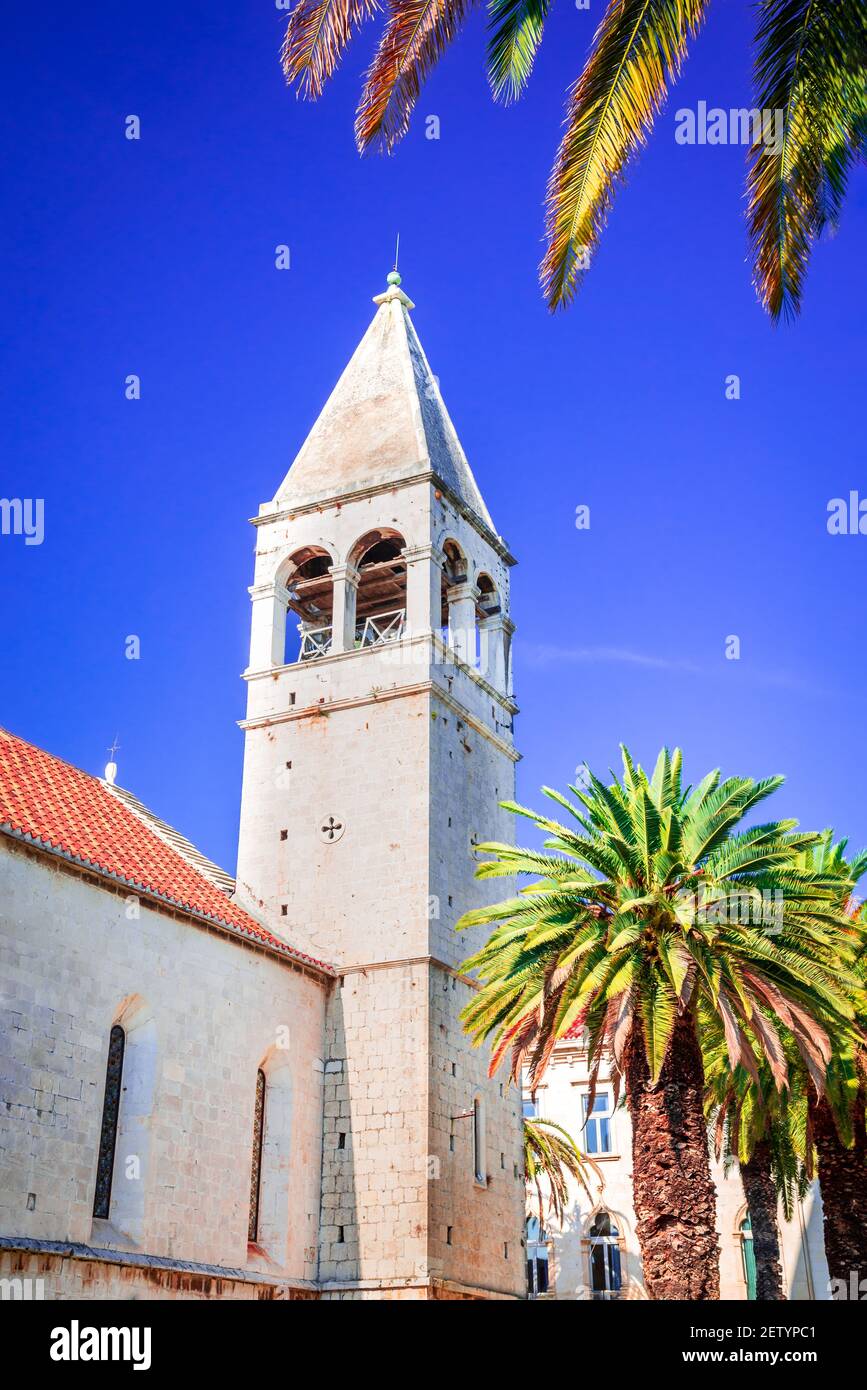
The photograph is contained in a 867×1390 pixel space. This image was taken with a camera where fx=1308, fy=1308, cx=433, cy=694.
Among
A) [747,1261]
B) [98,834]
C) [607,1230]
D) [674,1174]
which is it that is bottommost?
[747,1261]

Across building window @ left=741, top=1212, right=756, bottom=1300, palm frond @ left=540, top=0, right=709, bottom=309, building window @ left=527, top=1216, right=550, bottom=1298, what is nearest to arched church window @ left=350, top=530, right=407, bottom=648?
palm frond @ left=540, top=0, right=709, bottom=309

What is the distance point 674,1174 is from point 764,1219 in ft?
25.1

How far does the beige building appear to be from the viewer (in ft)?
122

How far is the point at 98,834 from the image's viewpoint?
77.1ft

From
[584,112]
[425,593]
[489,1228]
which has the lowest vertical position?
[489,1228]

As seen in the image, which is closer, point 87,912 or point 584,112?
point 584,112

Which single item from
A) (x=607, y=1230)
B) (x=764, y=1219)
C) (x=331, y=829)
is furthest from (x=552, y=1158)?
(x=331, y=829)

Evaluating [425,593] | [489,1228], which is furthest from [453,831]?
[489,1228]

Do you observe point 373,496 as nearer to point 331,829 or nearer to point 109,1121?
point 331,829

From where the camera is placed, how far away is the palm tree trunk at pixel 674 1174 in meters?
17.8

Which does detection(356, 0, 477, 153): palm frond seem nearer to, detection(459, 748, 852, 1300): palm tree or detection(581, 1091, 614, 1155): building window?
detection(459, 748, 852, 1300): palm tree

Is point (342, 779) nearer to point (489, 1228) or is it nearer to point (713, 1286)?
point (489, 1228)
